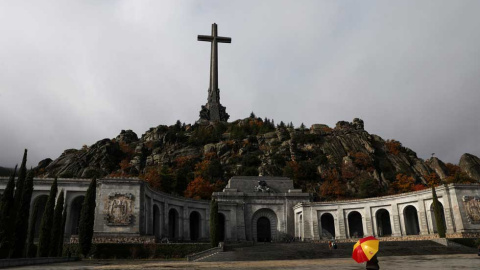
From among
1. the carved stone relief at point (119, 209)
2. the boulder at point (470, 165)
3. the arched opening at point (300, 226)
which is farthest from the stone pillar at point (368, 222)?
the boulder at point (470, 165)

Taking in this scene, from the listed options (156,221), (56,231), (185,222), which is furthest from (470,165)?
(56,231)

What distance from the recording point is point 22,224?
24.6m

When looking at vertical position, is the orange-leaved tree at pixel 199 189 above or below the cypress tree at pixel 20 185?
above

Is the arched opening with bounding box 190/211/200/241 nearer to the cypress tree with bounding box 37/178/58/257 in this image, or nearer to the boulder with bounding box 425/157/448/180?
the cypress tree with bounding box 37/178/58/257

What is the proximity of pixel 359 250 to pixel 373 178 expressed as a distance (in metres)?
69.3

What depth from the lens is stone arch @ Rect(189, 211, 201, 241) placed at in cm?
4834

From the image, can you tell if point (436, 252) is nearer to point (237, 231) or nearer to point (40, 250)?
point (237, 231)

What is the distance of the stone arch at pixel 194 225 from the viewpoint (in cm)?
4834

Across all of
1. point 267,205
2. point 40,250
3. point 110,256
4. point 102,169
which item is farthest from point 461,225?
point 102,169

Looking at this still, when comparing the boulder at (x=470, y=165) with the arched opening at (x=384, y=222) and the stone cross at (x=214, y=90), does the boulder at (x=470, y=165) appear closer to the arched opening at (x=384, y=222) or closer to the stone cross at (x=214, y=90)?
the arched opening at (x=384, y=222)

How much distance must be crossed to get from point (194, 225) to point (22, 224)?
89.1 ft

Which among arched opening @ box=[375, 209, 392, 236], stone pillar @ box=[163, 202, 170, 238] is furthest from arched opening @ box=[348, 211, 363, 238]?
stone pillar @ box=[163, 202, 170, 238]

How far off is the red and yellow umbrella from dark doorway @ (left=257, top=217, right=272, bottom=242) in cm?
4417

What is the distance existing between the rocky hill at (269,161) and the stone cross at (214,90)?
22.3ft
